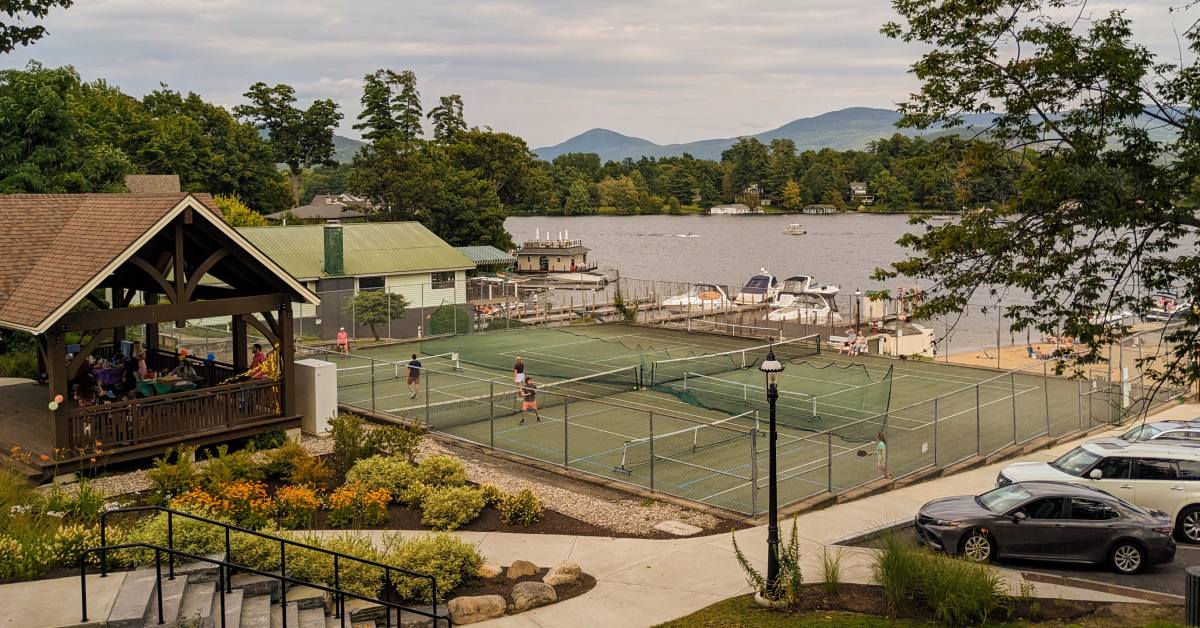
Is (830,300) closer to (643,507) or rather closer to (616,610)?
(643,507)

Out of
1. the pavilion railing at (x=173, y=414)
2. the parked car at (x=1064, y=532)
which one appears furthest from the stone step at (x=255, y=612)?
the parked car at (x=1064, y=532)

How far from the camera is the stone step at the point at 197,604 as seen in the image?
1245 cm

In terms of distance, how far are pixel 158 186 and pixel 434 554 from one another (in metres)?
17.5

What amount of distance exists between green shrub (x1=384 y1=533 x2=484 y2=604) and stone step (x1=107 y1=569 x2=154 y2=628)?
3.57m

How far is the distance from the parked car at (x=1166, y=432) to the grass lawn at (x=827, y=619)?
1023cm

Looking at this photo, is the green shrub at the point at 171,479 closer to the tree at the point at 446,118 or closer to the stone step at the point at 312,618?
the stone step at the point at 312,618

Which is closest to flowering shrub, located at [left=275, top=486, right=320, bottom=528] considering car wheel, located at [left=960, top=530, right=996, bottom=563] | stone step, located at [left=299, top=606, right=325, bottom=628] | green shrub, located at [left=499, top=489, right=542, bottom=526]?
green shrub, located at [left=499, top=489, right=542, bottom=526]

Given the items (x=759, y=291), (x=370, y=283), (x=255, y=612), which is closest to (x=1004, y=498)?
(x=255, y=612)

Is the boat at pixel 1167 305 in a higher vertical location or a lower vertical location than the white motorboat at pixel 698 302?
higher

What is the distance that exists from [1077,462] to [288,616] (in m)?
17.0

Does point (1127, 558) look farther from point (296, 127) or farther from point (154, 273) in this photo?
point (296, 127)

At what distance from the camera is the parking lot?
57.1 ft

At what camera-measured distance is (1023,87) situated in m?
17.2

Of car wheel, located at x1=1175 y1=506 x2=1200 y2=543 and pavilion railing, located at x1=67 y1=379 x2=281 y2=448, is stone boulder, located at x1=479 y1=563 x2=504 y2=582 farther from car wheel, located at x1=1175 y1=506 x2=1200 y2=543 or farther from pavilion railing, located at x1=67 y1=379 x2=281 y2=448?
car wheel, located at x1=1175 y1=506 x2=1200 y2=543
